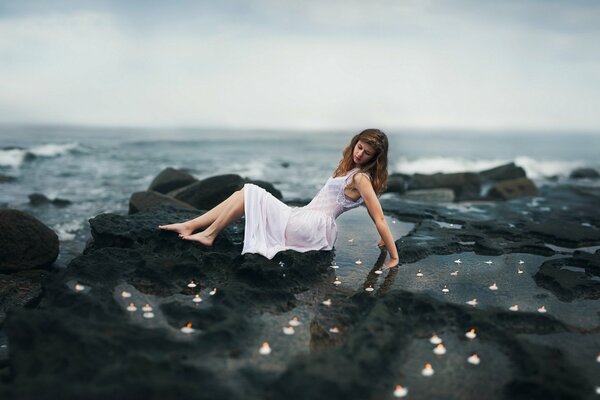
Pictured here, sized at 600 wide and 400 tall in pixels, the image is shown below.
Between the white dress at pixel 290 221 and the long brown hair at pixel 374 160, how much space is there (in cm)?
13

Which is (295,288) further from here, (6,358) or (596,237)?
(596,237)

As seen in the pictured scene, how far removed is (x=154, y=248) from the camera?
22.0ft

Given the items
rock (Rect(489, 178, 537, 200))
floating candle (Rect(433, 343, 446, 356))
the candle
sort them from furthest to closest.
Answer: rock (Rect(489, 178, 537, 200)), the candle, floating candle (Rect(433, 343, 446, 356))

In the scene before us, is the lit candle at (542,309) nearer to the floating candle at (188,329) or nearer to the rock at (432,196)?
the floating candle at (188,329)

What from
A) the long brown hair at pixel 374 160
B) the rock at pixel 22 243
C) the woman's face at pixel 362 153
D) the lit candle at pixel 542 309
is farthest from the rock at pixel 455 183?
the rock at pixel 22 243

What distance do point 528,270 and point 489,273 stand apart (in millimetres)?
644

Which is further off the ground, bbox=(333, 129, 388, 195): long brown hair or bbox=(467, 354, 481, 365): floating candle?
bbox=(333, 129, 388, 195): long brown hair

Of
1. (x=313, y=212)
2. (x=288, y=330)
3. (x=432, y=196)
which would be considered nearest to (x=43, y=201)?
(x=432, y=196)

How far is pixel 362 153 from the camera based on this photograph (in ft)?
20.9

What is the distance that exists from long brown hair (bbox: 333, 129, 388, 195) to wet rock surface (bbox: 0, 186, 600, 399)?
1143mm

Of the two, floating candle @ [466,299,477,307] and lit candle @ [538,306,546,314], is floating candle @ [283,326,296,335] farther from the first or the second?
lit candle @ [538,306,546,314]

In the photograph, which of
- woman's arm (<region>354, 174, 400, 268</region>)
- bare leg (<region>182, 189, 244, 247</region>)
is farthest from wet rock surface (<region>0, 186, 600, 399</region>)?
woman's arm (<region>354, 174, 400, 268</region>)

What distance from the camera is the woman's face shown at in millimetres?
6344

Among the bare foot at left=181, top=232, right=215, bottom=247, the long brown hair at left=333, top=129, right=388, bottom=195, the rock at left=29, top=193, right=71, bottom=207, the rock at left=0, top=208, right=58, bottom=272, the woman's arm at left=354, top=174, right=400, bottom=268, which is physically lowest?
the rock at left=29, top=193, right=71, bottom=207
